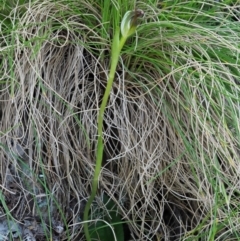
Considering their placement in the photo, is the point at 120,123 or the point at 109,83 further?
the point at 120,123

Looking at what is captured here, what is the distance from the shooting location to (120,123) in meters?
1.06

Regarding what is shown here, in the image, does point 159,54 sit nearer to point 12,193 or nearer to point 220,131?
point 220,131

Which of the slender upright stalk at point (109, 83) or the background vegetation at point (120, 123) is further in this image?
the background vegetation at point (120, 123)

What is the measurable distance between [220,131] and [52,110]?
12.4 inches

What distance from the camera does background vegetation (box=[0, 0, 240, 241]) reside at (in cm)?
102

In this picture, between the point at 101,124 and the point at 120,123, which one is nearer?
the point at 101,124

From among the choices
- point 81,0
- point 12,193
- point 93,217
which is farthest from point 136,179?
A: point 81,0

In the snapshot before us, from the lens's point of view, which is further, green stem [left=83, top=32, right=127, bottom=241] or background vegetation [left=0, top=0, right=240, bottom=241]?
background vegetation [left=0, top=0, right=240, bottom=241]

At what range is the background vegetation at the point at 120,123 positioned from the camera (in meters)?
1.02

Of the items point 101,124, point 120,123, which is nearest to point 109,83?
point 101,124

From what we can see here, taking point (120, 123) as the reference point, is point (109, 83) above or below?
above

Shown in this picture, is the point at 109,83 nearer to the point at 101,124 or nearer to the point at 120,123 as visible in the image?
the point at 101,124

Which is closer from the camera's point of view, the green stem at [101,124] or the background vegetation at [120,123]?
the green stem at [101,124]

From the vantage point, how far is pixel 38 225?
3.39 ft
